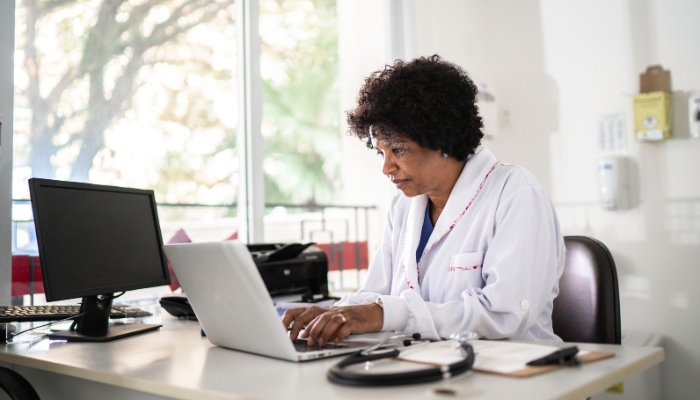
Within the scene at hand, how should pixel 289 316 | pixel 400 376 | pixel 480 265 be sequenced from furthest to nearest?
Result: 1. pixel 480 265
2. pixel 289 316
3. pixel 400 376

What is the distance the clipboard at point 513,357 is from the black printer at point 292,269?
0.93 m

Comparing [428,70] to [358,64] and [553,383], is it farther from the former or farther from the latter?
[358,64]

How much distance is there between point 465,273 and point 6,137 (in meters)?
1.39

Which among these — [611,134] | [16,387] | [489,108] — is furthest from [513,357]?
[489,108]

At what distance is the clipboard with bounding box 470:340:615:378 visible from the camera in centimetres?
86

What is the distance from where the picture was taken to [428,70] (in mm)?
1558

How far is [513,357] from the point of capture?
942mm

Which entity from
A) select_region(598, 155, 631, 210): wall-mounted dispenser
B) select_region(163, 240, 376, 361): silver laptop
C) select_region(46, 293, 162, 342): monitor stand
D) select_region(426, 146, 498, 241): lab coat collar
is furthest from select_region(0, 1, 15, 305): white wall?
select_region(598, 155, 631, 210): wall-mounted dispenser

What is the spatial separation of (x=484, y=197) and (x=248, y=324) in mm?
661

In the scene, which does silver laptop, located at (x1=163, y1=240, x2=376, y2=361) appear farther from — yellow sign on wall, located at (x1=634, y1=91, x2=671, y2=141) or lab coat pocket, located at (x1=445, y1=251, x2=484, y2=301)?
yellow sign on wall, located at (x1=634, y1=91, x2=671, y2=141)

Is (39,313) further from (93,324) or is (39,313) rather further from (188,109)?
(188,109)

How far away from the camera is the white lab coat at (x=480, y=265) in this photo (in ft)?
3.98

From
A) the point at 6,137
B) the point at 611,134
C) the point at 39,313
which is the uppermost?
the point at 611,134

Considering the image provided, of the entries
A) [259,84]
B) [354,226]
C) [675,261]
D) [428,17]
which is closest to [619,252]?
[675,261]
